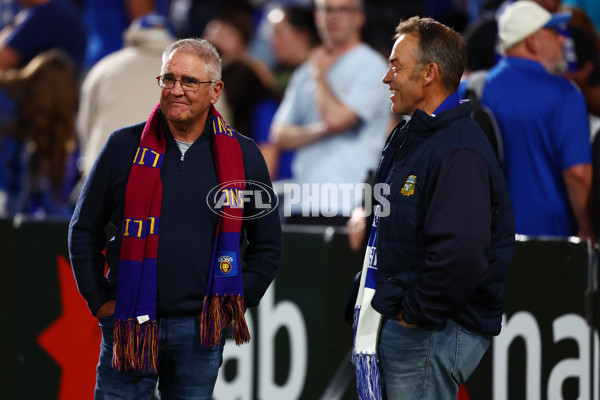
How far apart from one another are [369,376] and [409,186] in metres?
0.68

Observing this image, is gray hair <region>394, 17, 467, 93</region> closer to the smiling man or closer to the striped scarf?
the smiling man

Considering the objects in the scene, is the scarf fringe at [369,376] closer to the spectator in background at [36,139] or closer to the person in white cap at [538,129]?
the person in white cap at [538,129]

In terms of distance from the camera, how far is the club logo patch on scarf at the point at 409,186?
344 cm

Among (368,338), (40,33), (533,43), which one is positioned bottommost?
(368,338)

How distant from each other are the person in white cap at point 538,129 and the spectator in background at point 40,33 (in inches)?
140

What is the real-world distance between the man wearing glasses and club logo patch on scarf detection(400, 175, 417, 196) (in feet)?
2.06

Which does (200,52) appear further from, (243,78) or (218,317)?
(243,78)

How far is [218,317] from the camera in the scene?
144 inches

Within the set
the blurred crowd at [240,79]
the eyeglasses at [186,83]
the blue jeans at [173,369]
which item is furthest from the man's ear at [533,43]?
the blue jeans at [173,369]

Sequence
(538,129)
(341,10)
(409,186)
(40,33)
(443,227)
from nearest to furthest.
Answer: (443,227)
(409,186)
(538,129)
(341,10)
(40,33)

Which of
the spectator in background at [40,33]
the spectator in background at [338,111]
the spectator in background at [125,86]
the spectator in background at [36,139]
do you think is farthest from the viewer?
the spectator in background at [40,33]

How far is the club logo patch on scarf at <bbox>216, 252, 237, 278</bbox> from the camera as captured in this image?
3660mm

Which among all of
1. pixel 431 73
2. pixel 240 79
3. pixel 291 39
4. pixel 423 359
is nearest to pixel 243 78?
pixel 240 79

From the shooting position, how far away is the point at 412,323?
3.41m
